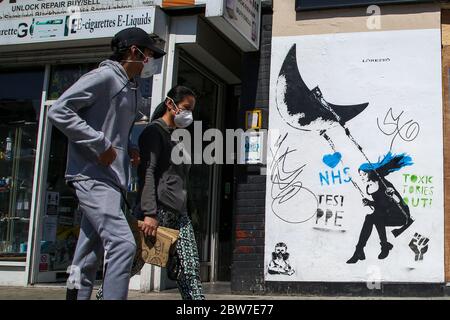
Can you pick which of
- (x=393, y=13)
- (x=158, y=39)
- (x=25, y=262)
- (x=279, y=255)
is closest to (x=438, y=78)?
(x=393, y=13)

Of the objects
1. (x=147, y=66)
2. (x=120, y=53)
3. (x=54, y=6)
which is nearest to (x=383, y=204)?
(x=147, y=66)

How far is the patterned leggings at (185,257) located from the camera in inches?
150

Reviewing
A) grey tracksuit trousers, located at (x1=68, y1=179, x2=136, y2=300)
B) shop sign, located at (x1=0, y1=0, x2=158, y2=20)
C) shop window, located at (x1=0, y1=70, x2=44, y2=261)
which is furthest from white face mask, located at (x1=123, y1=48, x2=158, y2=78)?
shop window, located at (x1=0, y1=70, x2=44, y2=261)

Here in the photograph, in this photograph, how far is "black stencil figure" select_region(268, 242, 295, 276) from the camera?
265 inches

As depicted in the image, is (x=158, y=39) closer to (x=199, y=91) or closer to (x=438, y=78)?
(x=199, y=91)

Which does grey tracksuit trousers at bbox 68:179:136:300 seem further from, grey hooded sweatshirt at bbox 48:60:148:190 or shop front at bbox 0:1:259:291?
shop front at bbox 0:1:259:291

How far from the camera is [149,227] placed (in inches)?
142

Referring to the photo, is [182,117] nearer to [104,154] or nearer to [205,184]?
[104,154]

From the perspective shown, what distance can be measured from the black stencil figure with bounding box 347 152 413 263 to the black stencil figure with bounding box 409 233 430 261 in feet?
0.56

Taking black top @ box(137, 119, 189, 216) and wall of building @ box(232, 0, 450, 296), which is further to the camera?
wall of building @ box(232, 0, 450, 296)

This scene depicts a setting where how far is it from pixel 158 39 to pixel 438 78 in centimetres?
340

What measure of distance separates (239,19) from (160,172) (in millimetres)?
3364

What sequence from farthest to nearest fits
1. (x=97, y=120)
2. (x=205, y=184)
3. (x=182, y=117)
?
(x=205, y=184), (x=182, y=117), (x=97, y=120)

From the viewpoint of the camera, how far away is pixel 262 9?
7.27 metres
